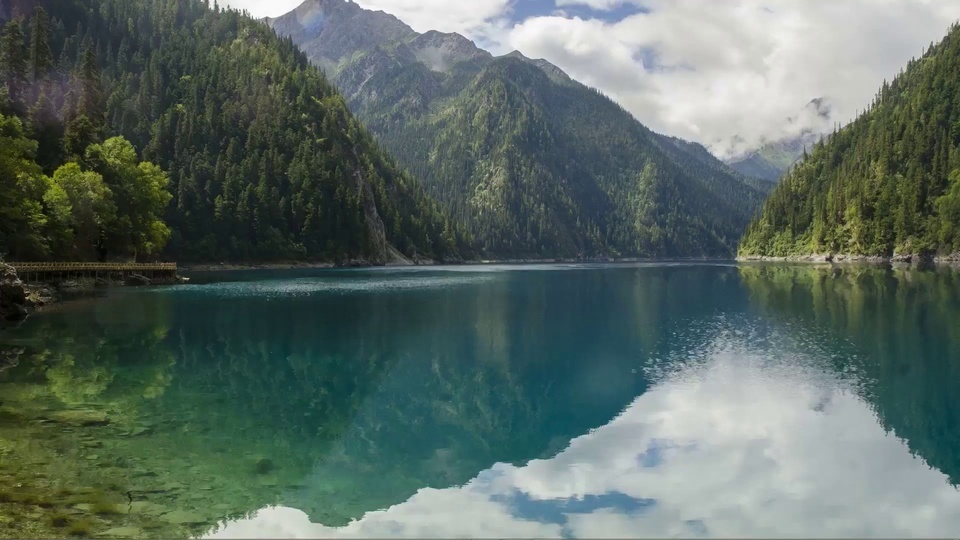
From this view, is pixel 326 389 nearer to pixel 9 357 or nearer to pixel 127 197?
pixel 9 357

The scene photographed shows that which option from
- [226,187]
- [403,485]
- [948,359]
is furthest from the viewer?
[226,187]

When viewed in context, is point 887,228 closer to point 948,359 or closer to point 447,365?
point 948,359

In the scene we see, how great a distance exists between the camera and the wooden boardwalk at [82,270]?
238 feet

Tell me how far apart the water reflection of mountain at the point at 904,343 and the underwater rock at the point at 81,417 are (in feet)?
91.9

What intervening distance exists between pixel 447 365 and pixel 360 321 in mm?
20121

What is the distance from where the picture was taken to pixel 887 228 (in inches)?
6841

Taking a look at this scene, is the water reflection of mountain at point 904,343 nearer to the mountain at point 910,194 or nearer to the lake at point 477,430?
the lake at point 477,430

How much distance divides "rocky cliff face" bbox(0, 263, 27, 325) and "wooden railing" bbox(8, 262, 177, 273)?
11.7 m

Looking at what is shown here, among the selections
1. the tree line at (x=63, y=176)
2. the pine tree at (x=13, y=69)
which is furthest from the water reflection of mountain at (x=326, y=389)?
the pine tree at (x=13, y=69)

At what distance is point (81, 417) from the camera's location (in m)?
23.5

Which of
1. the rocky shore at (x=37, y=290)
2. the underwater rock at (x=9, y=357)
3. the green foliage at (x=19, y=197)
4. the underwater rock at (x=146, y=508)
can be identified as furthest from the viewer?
the green foliage at (x=19, y=197)

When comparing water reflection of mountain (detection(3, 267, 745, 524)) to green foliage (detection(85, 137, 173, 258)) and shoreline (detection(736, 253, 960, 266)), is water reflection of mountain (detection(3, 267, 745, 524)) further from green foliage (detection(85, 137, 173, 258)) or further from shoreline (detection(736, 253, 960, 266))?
shoreline (detection(736, 253, 960, 266))

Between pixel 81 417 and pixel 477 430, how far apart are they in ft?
47.1

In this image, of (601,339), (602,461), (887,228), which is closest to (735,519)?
(602,461)
